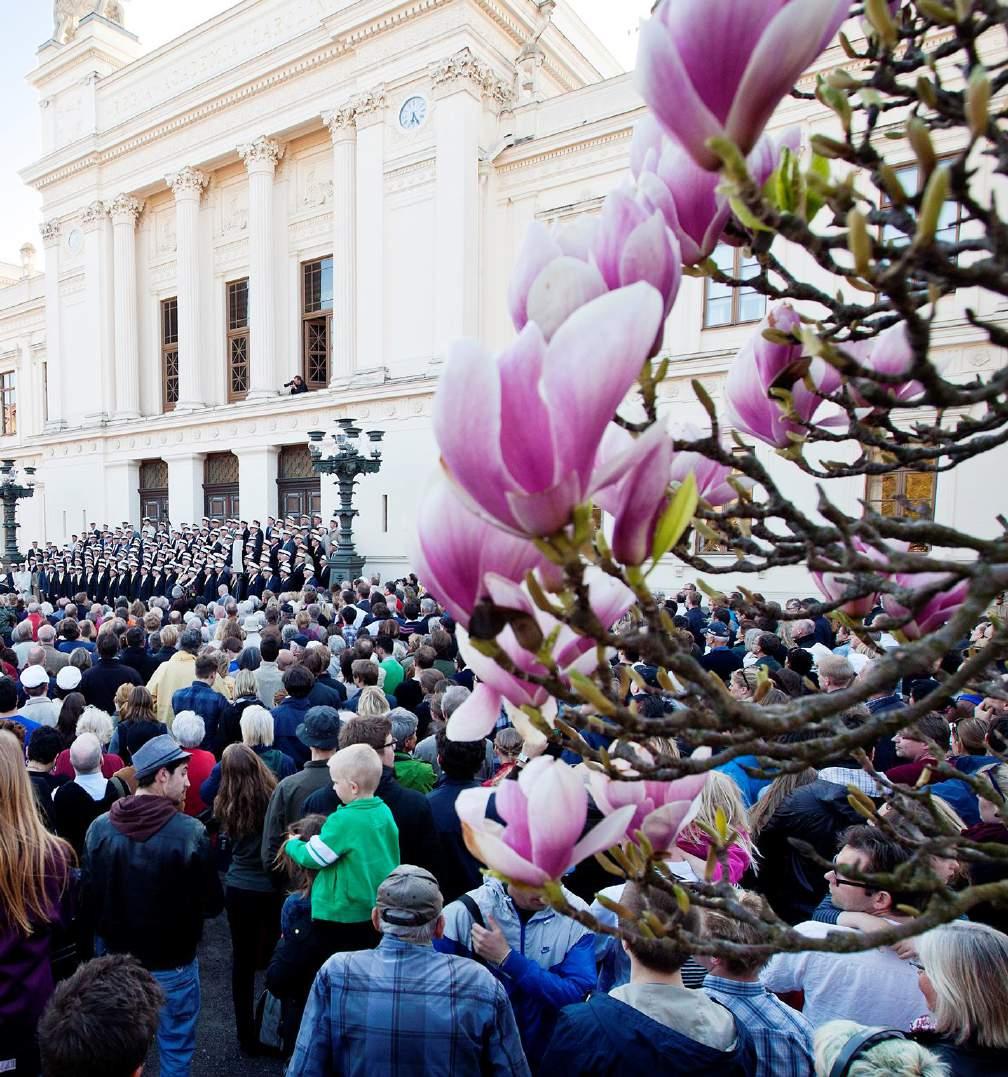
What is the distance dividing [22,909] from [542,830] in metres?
2.49

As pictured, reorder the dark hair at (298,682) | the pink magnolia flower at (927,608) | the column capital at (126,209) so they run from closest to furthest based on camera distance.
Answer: the pink magnolia flower at (927,608)
the dark hair at (298,682)
the column capital at (126,209)

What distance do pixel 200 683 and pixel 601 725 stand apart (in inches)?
188

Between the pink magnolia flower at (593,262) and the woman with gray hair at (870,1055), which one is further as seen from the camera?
the woman with gray hair at (870,1055)

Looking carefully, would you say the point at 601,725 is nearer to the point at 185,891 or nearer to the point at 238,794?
the point at 185,891

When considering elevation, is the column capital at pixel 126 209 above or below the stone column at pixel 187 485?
above

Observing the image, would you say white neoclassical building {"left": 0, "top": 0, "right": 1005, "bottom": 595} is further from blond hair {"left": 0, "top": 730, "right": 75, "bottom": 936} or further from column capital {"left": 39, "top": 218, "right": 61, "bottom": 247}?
blond hair {"left": 0, "top": 730, "right": 75, "bottom": 936}

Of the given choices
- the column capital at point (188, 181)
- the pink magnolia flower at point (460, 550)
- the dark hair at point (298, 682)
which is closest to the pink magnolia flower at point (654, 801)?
the pink magnolia flower at point (460, 550)

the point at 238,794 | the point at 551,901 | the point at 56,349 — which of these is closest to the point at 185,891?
the point at 238,794

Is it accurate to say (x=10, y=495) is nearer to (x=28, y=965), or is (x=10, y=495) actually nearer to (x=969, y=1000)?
(x=28, y=965)

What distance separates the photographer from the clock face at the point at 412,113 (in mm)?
16547

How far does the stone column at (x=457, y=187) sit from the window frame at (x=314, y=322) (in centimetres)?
428

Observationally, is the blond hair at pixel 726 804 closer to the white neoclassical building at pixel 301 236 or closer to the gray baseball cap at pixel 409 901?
the gray baseball cap at pixel 409 901

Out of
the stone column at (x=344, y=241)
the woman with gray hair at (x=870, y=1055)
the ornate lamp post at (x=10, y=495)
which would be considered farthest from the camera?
the stone column at (x=344, y=241)

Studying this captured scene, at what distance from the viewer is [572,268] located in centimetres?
63
